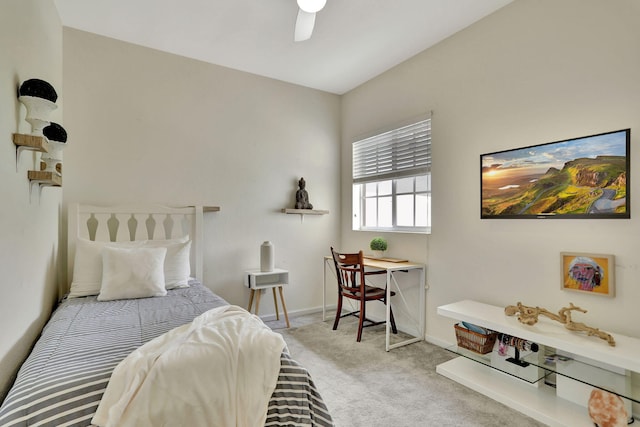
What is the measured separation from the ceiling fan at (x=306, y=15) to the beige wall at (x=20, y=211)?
57.3 inches

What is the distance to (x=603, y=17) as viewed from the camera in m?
1.97

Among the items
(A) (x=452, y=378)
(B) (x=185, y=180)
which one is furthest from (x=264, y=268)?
(A) (x=452, y=378)

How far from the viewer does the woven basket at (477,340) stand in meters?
2.32

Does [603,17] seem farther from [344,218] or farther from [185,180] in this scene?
[185,180]

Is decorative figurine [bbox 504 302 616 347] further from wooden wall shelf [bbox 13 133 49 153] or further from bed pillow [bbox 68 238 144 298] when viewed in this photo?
bed pillow [bbox 68 238 144 298]

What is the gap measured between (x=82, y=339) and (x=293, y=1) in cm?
249

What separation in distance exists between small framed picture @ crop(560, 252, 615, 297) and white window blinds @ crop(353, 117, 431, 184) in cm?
138

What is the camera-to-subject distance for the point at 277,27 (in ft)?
9.03

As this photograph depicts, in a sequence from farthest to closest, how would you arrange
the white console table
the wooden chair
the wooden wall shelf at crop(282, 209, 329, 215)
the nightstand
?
the wooden wall shelf at crop(282, 209, 329, 215)
the nightstand
the wooden chair
the white console table

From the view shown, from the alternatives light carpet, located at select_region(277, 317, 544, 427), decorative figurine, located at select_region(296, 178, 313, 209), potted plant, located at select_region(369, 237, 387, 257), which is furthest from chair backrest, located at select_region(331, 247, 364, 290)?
decorative figurine, located at select_region(296, 178, 313, 209)

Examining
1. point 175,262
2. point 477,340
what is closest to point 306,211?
point 175,262

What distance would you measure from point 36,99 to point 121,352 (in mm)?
1281

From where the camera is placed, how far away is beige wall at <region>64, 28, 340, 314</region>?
112 inches

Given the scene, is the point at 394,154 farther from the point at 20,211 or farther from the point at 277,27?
the point at 20,211
